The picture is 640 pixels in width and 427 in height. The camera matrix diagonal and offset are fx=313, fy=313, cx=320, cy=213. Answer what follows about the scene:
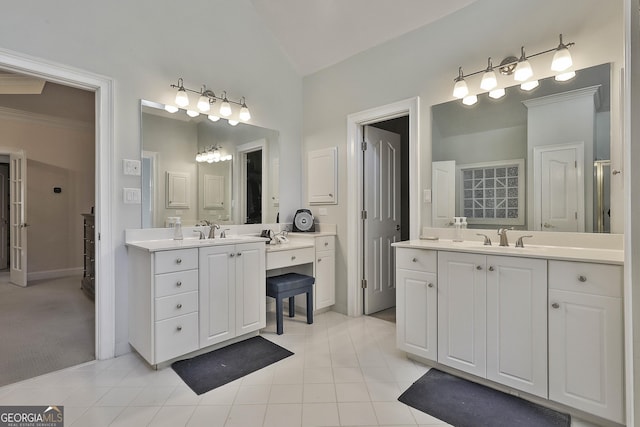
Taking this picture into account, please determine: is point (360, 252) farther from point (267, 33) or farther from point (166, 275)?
point (267, 33)

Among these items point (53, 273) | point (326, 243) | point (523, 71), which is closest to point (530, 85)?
point (523, 71)

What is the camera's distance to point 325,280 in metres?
3.31

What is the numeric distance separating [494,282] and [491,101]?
136 centimetres

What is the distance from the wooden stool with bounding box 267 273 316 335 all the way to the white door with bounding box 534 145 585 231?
1.91 meters

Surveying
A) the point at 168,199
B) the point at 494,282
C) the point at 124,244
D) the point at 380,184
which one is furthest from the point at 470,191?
the point at 124,244

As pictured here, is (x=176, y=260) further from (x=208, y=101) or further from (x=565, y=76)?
(x=565, y=76)

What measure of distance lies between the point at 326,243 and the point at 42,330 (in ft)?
9.00

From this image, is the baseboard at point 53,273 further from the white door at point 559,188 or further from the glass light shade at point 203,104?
the white door at point 559,188

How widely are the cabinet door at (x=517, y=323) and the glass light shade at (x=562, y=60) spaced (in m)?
1.26

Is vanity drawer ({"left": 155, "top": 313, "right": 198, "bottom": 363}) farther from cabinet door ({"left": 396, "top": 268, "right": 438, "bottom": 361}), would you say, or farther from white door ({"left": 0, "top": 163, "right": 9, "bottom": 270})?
white door ({"left": 0, "top": 163, "right": 9, "bottom": 270})

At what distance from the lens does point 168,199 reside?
2.70m

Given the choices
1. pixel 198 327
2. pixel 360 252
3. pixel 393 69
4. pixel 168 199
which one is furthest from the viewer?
pixel 360 252

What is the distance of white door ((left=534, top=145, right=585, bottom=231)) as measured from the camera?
195cm

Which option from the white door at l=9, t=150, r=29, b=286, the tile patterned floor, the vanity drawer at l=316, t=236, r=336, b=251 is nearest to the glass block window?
the tile patterned floor
